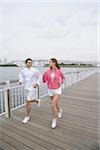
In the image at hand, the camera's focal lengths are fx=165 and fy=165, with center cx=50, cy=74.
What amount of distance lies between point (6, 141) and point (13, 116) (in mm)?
1250

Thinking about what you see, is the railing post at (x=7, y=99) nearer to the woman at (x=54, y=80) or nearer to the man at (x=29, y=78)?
the man at (x=29, y=78)

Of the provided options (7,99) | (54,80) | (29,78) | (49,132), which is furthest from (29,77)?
(49,132)

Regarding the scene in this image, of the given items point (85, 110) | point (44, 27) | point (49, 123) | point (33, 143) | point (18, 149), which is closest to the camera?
point (18, 149)

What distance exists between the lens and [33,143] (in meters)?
2.83

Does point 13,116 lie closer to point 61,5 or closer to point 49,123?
point 49,123

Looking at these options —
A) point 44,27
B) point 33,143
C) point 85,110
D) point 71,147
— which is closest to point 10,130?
point 33,143

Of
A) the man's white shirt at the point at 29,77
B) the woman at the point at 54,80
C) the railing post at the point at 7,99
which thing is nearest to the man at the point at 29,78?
the man's white shirt at the point at 29,77

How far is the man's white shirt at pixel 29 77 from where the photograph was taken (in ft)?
12.3

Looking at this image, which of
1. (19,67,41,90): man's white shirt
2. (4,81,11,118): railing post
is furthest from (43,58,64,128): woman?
(4,81,11,118): railing post

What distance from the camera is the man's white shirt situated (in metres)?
3.74

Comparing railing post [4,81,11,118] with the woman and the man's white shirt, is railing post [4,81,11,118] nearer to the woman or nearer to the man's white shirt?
the man's white shirt

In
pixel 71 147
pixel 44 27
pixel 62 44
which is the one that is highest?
pixel 44 27

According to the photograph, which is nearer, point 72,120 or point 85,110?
point 72,120

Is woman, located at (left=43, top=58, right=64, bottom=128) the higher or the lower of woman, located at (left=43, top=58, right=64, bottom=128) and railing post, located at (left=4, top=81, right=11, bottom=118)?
the higher
